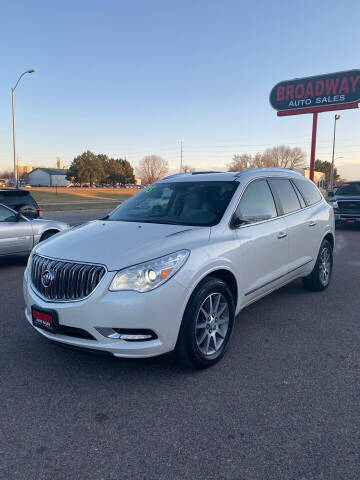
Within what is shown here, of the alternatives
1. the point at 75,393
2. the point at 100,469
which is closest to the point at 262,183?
the point at 75,393

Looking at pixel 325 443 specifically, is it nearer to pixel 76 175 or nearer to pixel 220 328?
pixel 220 328

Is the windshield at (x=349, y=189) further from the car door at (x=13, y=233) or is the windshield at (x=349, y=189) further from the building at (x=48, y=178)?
the building at (x=48, y=178)

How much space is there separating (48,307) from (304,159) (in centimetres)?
9127

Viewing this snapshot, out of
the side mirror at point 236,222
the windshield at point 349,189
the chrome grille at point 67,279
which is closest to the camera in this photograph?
the chrome grille at point 67,279

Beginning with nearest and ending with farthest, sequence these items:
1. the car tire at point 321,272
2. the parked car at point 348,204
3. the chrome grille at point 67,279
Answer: the chrome grille at point 67,279 → the car tire at point 321,272 → the parked car at point 348,204

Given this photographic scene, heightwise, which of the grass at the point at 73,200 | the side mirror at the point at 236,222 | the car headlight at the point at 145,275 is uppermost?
the side mirror at the point at 236,222

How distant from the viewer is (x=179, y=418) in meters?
2.72

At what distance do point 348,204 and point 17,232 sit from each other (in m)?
11.8

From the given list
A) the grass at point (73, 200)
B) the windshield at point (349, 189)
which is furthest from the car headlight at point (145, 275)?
the grass at point (73, 200)

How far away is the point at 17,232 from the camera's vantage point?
742 centimetres

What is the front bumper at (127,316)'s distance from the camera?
9.56ft

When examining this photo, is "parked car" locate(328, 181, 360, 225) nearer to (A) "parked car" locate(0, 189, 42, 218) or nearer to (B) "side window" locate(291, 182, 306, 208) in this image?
(B) "side window" locate(291, 182, 306, 208)

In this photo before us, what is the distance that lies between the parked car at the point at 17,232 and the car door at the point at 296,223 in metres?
5.06

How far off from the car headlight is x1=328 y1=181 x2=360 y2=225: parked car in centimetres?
1223
